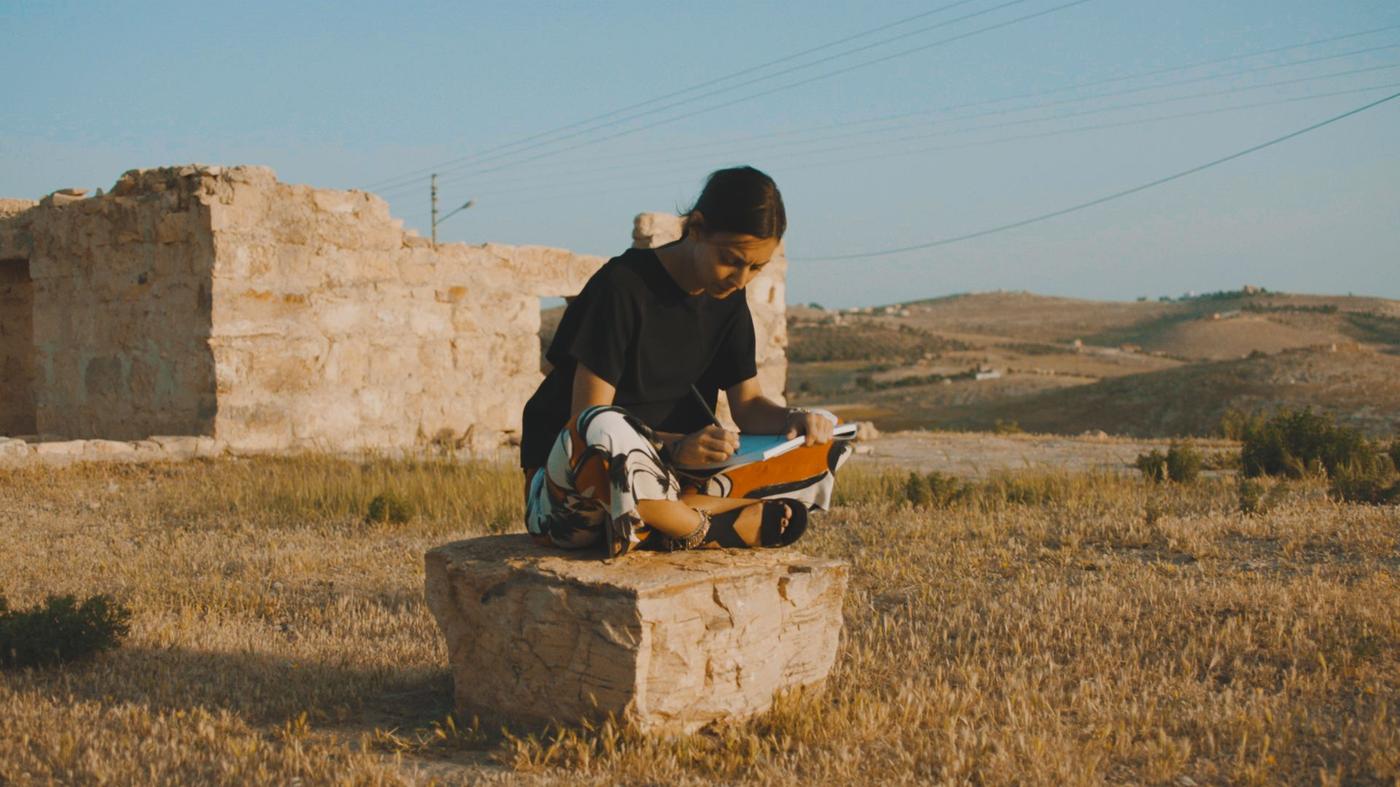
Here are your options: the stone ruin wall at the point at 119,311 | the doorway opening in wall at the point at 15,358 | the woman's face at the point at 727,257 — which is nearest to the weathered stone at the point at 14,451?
the stone ruin wall at the point at 119,311

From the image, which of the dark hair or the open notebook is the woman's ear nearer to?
the dark hair

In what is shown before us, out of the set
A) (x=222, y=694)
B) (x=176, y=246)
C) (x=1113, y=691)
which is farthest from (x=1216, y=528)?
(x=176, y=246)

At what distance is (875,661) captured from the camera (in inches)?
170

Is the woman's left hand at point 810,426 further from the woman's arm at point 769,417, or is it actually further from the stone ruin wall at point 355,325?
the stone ruin wall at point 355,325

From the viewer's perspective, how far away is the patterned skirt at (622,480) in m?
3.28

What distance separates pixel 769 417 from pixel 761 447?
28 centimetres

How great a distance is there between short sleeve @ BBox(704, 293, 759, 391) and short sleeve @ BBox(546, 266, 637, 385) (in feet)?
1.51

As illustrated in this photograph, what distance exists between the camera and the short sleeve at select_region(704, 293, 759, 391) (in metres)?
3.97

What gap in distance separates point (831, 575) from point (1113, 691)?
1.01m

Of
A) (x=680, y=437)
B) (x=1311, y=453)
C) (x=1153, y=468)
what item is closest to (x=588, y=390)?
(x=680, y=437)

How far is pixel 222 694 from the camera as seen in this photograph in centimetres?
395

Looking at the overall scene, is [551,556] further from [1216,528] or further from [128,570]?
[1216,528]

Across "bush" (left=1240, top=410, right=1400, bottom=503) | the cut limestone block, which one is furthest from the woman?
"bush" (left=1240, top=410, right=1400, bottom=503)

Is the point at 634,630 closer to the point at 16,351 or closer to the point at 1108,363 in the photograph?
the point at 16,351
